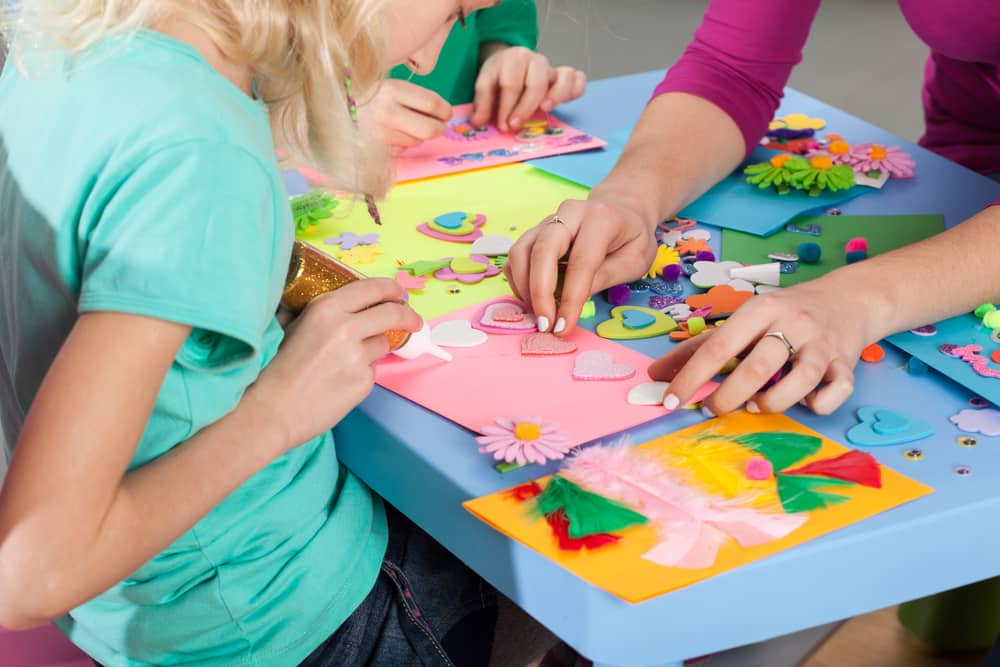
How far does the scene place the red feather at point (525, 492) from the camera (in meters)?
0.71

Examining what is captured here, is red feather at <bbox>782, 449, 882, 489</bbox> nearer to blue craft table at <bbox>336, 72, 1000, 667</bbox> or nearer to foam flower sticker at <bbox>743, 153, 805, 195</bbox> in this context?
blue craft table at <bbox>336, 72, 1000, 667</bbox>

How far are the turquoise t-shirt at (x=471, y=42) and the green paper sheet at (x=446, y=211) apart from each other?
344mm

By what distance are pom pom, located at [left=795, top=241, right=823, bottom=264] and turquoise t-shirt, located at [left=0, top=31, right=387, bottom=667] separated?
1.56 ft

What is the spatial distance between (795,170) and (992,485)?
0.55 m

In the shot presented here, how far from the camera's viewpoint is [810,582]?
2.18 ft

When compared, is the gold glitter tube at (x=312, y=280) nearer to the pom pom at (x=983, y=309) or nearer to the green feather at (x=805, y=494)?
the green feather at (x=805, y=494)

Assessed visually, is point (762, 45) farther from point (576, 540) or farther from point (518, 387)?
point (576, 540)

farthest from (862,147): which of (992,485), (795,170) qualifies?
(992,485)

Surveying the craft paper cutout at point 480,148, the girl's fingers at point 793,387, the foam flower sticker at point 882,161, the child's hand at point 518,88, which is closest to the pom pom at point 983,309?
the girl's fingers at point 793,387

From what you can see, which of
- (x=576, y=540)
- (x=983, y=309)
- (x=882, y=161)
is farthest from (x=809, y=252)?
(x=576, y=540)

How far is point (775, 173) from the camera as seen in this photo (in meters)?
1.18

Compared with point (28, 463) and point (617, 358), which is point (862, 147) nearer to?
point (617, 358)

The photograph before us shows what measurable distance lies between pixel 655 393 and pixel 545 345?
11cm

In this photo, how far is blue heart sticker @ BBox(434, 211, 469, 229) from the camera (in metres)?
1.09
